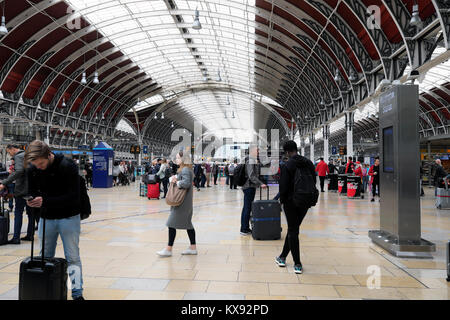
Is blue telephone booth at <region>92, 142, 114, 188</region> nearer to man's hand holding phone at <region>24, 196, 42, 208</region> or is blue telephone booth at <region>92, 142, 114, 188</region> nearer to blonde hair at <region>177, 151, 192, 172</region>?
blonde hair at <region>177, 151, 192, 172</region>

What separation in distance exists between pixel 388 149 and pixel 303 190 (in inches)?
112

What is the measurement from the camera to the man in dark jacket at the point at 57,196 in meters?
3.24

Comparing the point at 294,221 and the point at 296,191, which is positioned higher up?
the point at 296,191

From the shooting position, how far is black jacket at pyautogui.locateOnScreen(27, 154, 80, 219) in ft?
10.7

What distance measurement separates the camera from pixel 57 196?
329 centimetres

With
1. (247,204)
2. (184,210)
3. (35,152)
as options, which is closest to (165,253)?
(184,210)

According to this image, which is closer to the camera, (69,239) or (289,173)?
(69,239)

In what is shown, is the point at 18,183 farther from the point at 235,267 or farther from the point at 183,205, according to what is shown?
the point at 235,267

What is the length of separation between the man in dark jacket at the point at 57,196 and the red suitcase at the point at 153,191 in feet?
38.6

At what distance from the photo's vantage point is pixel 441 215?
10.6 metres

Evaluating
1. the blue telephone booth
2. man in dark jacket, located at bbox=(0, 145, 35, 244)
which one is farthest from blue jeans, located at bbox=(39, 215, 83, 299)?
the blue telephone booth

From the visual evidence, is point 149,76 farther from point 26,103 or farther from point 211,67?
point 26,103

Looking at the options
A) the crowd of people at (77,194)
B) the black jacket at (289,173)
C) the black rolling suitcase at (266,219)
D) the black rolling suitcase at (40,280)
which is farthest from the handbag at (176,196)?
the black rolling suitcase at (40,280)

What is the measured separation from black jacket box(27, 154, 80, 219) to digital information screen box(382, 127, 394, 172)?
5240 mm
